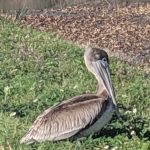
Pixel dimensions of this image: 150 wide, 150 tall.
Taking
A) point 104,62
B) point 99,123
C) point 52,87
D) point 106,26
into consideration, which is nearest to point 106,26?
point 106,26

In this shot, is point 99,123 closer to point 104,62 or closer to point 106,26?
point 104,62

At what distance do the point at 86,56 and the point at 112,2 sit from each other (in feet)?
40.9

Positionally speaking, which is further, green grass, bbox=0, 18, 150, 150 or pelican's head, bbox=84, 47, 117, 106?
pelican's head, bbox=84, 47, 117, 106

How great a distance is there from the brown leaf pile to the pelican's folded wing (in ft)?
19.7

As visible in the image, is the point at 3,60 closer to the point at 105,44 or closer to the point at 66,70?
the point at 66,70

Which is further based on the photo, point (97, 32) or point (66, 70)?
point (97, 32)

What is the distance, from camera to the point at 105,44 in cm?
1493

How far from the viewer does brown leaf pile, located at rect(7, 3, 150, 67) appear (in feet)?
47.4

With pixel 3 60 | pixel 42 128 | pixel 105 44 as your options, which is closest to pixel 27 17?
pixel 105 44

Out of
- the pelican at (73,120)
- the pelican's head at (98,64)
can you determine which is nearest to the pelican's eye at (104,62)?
the pelican's head at (98,64)

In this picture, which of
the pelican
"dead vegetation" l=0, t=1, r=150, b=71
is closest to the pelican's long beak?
the pelican

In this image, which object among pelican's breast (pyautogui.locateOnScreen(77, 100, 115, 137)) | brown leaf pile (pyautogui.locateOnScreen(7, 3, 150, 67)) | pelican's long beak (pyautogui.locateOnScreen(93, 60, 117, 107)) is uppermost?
pelican's long beak (pyautogui.locateOnScreen(93, 60, 117, 107))

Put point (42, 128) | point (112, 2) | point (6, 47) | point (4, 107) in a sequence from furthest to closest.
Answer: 1. point (112, 2)
2. point (6, 47)
3. point (4, 107)
4. point (42, 128)

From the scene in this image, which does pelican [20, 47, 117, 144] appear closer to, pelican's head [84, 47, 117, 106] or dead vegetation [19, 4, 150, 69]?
pelican's head [84, 47, 117, 106]
